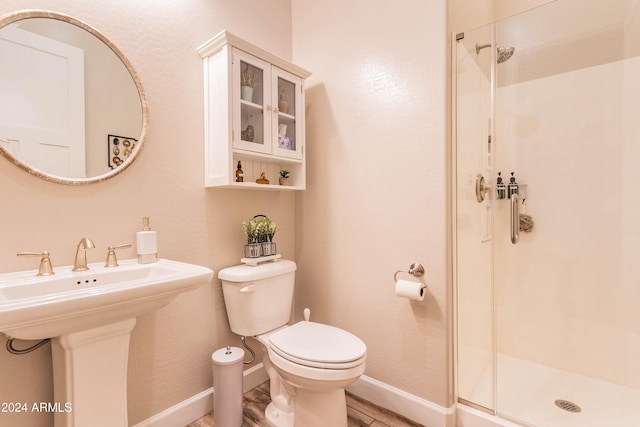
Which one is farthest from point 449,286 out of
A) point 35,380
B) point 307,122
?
point 35,380

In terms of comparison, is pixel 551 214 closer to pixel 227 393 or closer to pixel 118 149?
→ pixel 227 393

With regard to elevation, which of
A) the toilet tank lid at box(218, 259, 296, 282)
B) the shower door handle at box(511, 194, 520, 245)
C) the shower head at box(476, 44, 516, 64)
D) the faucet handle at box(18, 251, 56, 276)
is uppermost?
the shower head at box(476, 44, 516, 64)

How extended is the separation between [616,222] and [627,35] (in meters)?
1.00

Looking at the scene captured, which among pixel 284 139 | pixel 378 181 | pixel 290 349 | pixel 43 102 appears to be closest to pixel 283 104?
pixel 284 139

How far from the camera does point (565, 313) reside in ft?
6.35

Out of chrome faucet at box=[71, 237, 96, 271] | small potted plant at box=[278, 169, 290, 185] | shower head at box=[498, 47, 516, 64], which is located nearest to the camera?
chrome faucet at box=[71, 237, 96, 271]

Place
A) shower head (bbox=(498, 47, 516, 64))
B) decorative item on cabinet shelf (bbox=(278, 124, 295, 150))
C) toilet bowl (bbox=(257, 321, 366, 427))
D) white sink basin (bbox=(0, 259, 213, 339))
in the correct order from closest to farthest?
white sink basin (bbox=(0, 259, 213, 339))
toilet bowl (bbox=(257, 321, 366, 427))
shower head (bbox=(498, 47, 516, 64))
decorative item on cabinet shelf (bbox=(278, 124, 295, 150))

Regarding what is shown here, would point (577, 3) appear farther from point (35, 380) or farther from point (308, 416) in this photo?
point (35, 380)

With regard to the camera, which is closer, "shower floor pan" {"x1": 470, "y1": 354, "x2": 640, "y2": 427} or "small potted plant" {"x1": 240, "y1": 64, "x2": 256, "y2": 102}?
"shower floor pan" {"x1": 470, "y1": 354, "x2": 640, "y2": 427}

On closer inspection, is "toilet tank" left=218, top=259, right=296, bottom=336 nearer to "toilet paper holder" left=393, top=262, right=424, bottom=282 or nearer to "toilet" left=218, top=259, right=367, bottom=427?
"toilet" left=218, top=259, right=367, bottom=427

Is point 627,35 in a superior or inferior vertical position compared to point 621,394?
superior

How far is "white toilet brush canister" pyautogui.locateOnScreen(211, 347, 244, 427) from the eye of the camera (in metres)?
1.52

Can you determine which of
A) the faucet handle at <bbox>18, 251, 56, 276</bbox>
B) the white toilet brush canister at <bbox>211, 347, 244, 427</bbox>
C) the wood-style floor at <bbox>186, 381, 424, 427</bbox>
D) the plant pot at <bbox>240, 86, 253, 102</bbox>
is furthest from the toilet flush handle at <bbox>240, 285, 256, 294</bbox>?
the plant pot at <bbox>240, 86, 253, 102</bbox>

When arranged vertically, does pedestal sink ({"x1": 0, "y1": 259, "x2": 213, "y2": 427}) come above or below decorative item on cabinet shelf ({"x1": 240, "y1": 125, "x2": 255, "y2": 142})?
below
